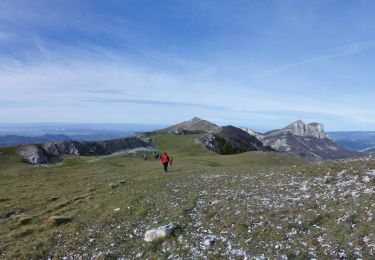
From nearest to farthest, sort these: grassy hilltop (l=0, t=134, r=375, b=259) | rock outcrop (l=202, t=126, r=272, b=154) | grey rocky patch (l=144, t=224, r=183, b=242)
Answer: grassy hilltop (l=0, t=134, r=375, b=259) < grey rocky patch (l=144, t=224, r=183, b=242) < rock outcrop (l=202, t=126, r=272, b=154)

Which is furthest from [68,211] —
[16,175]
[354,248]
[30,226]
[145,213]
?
[16,175]

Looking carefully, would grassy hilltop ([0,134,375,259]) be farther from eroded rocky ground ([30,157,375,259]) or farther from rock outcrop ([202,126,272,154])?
rock outcrop ([202,126,272,154])

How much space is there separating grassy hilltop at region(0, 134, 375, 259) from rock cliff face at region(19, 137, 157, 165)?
37.2m

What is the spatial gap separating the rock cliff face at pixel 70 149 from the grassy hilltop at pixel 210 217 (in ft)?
122

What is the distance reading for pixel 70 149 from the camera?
88.8m

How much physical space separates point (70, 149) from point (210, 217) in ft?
232

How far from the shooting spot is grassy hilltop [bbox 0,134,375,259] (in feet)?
62.9

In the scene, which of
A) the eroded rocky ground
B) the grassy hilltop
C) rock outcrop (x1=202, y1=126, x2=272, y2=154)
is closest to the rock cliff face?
rock outcrop (x1=202, y1=126, x2=272, y2=154)

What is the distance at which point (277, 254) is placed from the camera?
58.9ft

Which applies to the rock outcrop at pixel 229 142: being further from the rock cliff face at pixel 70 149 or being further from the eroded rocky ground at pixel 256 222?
the eroded rocky ground at pixel 256 222

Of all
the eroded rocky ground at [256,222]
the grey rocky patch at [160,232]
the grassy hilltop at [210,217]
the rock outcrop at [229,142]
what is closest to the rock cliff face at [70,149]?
the rock outcrop at [229,142]

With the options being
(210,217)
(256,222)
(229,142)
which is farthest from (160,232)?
(229,142)

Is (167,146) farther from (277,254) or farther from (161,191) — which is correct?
(277,254)

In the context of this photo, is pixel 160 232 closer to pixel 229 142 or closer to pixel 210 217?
pixel 210 217
